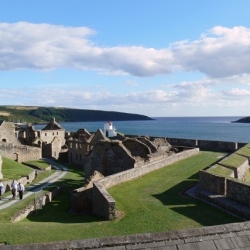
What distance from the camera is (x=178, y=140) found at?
39.5 m

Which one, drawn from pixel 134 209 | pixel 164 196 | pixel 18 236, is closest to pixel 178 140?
pixel 164 196

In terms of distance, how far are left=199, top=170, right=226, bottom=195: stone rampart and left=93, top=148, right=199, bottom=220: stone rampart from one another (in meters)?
4.72

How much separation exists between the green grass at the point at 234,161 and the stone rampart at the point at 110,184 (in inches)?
188

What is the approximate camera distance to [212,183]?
49.6ft

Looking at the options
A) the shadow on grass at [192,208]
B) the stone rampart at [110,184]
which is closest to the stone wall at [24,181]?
the stone rampart at [110,184]

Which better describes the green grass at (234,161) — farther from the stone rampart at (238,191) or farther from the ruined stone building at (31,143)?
the ruined stone building at (31,143)

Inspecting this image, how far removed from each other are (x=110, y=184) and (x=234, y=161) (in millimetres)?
9323

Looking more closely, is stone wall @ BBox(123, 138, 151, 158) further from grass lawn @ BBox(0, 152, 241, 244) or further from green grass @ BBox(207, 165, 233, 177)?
green grass @ BBox(207, 165, 233, 177)

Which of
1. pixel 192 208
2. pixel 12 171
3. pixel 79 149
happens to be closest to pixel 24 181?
pixel 12 171

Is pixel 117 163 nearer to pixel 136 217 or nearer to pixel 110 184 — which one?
pixel 110 184

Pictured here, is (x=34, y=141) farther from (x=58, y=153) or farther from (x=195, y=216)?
(x=195, y=216)

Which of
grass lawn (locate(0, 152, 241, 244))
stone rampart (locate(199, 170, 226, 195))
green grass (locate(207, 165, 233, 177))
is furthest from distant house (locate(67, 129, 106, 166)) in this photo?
stone rampart (locate(199, 170, 226, 195))

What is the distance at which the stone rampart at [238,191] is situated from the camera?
13.0 metres

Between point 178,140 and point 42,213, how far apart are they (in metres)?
25.1
